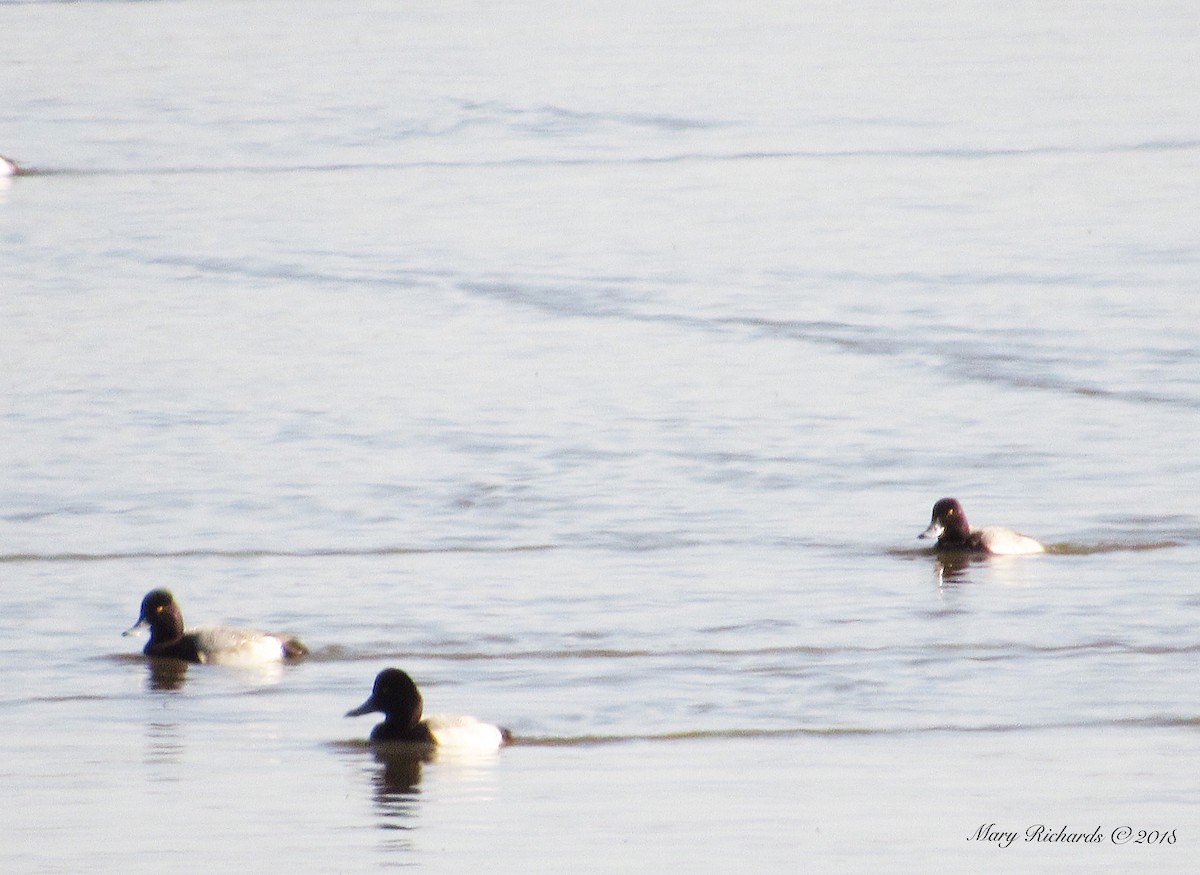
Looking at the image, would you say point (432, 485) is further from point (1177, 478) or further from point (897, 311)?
point (897, 311)

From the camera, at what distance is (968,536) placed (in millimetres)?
12836

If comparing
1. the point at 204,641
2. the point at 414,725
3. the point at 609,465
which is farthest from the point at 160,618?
the point at 609,465

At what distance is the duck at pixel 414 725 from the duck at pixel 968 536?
350 cm

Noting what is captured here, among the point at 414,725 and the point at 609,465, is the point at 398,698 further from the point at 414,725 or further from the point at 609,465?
the point at 609,465

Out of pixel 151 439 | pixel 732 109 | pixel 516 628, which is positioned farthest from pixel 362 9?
pixel 516 628

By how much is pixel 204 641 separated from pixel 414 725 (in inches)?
69.1

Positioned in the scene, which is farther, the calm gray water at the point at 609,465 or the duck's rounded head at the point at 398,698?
the duck's rounded head at the point at 398,698

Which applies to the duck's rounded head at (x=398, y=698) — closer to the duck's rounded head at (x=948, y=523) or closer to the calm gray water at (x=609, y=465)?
the calm gray water at (x=609, y=465)

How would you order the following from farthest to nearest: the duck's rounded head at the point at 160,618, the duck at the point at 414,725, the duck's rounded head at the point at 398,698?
the duck's rounded head at the point at 160,618 < the duck's rounded head at the point at 398,698 < the duck at the point at 414,725

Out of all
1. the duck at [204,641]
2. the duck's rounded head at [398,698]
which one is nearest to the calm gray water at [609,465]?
the duck at [204,641]

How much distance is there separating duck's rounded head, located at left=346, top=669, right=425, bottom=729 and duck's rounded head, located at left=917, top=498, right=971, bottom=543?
12.0 feet

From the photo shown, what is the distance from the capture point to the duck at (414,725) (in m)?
9.84

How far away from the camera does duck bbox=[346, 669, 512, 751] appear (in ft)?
32.3

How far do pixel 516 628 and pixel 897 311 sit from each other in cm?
840
